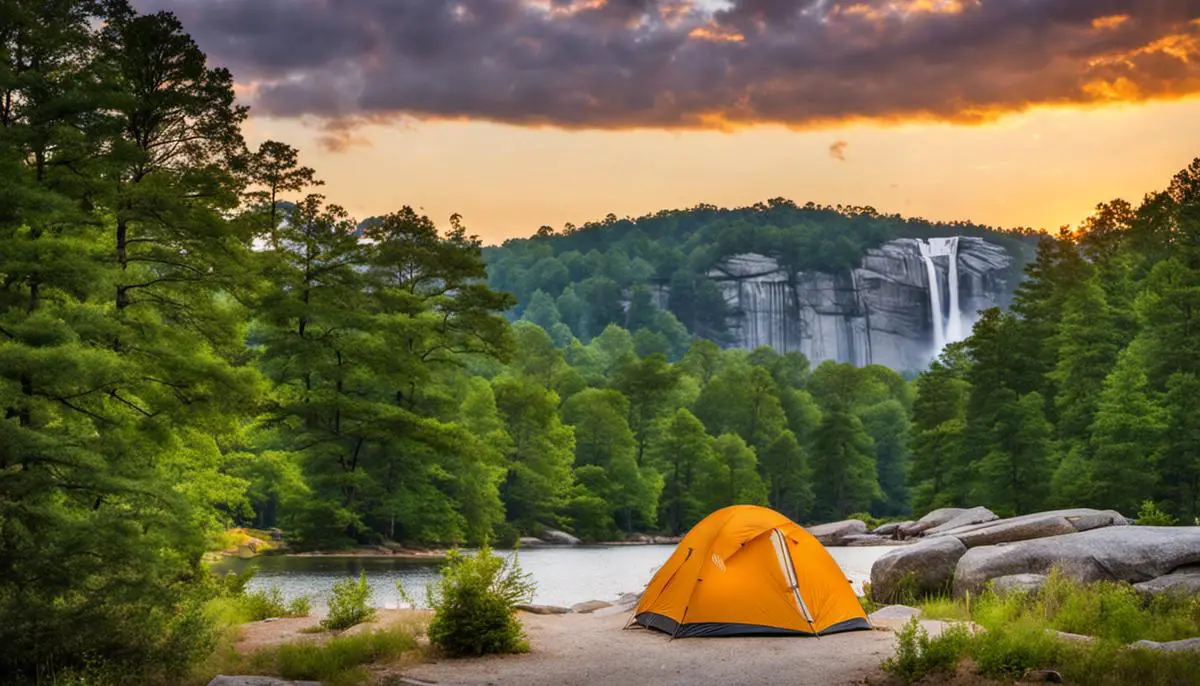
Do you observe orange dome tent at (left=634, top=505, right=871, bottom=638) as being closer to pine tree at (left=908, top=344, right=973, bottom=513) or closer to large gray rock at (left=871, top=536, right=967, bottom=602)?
large gray rock at (left=871, top=536, right=967, bottom=602)

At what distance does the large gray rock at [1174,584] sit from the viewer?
15516 millimetres

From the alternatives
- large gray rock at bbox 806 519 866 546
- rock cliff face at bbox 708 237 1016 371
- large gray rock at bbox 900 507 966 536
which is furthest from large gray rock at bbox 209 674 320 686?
rock cliff face at bbox 708 237 1016 371

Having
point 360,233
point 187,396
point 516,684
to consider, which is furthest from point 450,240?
point 516,684

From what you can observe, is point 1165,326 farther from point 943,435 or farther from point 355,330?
point 355,330

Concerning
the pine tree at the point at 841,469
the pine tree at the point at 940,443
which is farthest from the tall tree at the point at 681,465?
the pine tree at the point at 940,443

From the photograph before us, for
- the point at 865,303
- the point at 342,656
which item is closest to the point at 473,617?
the point at 342,656

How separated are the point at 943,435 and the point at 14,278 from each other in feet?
179

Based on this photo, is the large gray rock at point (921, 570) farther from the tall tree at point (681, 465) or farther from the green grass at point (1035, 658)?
the tall tree at point (681, 465)

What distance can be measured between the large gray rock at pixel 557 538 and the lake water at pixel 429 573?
10.7 m

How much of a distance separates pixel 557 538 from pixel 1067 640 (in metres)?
47.3

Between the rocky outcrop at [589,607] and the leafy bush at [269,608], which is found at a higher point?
the leafy bush at [269,608]

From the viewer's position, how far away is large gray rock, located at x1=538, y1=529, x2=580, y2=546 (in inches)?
2277

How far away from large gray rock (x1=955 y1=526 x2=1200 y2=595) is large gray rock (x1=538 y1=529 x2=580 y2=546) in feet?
133

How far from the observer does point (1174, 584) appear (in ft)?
51.8
